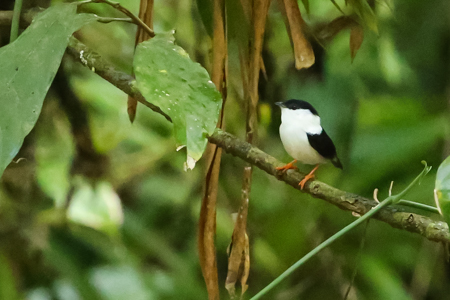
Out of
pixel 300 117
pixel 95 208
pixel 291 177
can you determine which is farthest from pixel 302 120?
pixel 95 208

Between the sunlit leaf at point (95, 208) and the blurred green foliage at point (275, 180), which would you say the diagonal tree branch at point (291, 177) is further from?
the sunlit leaf at point (95, 208)

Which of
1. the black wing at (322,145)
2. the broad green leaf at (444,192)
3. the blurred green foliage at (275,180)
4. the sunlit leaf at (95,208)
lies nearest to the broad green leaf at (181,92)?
the broad green leaf at (444,192)

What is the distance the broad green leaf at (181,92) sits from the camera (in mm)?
359

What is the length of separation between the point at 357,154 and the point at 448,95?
0.81 ft

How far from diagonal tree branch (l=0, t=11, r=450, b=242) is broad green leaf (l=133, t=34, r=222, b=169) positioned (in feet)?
0.31

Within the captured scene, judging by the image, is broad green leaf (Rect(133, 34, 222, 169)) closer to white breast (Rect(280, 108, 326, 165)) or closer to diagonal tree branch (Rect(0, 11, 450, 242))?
diagonal tree branch (Rect(0, 11, 450, 242))

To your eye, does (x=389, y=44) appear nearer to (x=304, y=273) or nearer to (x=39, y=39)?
(x=304, y=273)

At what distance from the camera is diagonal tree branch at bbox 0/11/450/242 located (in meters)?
0.45

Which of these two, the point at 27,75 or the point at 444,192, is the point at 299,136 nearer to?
the point at 444,192

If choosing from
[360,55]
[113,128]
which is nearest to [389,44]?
[360,55]

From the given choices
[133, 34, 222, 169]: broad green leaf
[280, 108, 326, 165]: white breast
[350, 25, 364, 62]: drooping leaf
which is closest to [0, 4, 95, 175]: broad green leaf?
[133, 34, 222, 169]: broad green leaf

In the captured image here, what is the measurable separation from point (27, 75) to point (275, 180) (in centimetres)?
64

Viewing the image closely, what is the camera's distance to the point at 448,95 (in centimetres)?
91

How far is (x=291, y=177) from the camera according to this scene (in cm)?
60
